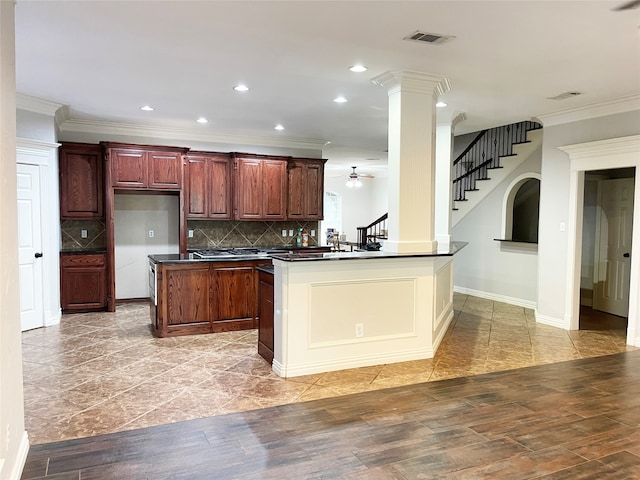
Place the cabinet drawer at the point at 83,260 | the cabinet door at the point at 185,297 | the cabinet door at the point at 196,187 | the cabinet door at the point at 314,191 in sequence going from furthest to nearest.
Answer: the cabinet door at the point at 314,191 < the cabinet door at the point at 196,187 < the cabinet drawer at the point at 83,260 < the cabinet door at the point at 185,297

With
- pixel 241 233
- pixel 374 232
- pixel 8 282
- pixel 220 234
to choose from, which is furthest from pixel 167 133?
pixel 374 232

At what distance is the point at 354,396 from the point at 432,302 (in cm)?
144

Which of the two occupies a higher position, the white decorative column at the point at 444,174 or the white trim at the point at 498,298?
the white decorative column at the point at 444,174

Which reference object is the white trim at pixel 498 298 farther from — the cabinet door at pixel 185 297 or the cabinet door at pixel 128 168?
the cabinet door at pixel 128 168

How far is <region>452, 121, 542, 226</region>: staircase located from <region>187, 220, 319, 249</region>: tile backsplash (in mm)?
2898

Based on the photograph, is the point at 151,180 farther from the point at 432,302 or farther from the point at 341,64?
the point at 432,302

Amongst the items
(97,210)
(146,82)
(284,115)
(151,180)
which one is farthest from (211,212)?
(146,82)

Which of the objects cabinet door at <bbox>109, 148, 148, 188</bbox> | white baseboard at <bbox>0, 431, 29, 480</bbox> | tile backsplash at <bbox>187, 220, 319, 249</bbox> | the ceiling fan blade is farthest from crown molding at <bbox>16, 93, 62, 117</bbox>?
the ceiling fan blade

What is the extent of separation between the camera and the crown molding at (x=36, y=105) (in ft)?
17.2

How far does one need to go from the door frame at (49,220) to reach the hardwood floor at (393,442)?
3635 mm

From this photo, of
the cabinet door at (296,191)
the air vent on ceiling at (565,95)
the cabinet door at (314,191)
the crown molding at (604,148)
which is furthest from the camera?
the cabinet door at (314,191)

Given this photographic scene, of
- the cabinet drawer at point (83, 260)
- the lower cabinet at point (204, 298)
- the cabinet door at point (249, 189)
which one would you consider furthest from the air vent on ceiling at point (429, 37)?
the cabinet drawer at point (83, 260)

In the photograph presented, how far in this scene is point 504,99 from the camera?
5.23 m

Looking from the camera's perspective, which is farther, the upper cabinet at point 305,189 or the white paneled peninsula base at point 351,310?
the upper cabinet at point 305,189
